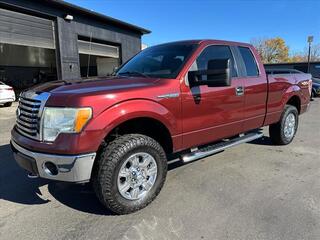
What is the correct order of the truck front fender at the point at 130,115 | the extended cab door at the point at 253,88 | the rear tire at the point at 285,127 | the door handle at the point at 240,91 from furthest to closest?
the rear tire at the point at 285,127, the extended cab door at the point at 253,88, the door handle at the point at 240,91, the truck front fender at the point at 130,115

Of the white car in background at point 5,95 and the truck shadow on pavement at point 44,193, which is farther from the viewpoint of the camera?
the white car in background at point 5,95

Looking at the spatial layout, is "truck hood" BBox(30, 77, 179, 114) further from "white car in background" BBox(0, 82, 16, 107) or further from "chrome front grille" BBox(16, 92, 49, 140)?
"white car in background" BBox(0, 82, 16, 107)

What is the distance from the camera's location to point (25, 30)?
1278cm

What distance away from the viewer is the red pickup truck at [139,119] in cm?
293

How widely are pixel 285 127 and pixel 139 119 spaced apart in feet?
12.6

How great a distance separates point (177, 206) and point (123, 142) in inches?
40.3

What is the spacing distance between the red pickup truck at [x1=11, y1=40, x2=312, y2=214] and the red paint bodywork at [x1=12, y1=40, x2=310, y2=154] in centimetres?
1

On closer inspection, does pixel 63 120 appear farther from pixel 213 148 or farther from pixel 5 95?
pixel 5 95

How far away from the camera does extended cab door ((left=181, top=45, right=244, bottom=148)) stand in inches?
152

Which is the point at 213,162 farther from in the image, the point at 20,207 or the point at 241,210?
the point at 20,207

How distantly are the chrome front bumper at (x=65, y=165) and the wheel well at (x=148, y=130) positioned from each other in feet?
1.56

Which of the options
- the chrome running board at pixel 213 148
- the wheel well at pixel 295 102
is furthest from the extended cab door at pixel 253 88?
the wheel well at pixel 295 102

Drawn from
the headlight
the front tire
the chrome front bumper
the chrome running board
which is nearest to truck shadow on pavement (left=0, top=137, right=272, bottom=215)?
the front tire

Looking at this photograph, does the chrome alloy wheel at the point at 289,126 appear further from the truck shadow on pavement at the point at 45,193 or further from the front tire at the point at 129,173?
the front tire at the point at 129,173
